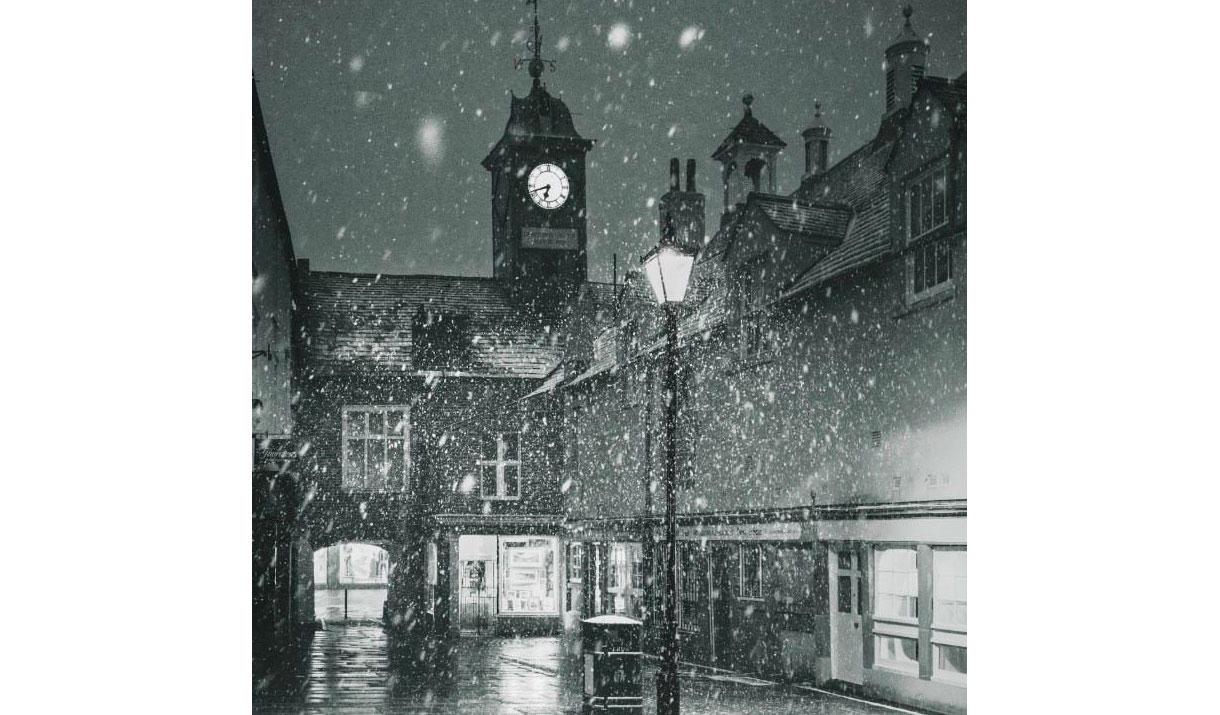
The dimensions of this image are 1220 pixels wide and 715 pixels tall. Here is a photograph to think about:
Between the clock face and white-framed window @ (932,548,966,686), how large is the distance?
14697 millimetres

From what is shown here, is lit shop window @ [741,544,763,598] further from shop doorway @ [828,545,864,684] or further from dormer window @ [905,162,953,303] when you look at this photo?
dormer window @ [905,162,953,303]

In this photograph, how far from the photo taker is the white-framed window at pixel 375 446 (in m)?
22.8

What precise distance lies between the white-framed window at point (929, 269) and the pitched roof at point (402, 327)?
13346 mm

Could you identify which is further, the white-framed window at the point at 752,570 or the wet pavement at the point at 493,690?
the white-framed window at the point at 752,570

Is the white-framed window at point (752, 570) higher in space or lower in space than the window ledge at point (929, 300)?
lower

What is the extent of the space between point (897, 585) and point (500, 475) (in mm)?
13017

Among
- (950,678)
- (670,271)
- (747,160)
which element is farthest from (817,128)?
(950,678)

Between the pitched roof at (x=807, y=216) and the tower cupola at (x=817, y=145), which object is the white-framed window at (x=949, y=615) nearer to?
the tower cupola at (x=817, y=145)

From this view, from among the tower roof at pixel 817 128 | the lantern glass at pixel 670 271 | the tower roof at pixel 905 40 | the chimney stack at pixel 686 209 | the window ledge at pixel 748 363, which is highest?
the tower roof at pixel 905 40

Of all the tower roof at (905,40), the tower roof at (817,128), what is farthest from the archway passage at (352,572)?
the tower roof at (905,40)

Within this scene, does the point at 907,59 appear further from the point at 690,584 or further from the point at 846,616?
the point at 690,584

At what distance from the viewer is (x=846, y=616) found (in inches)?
458
